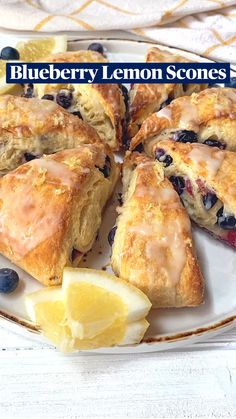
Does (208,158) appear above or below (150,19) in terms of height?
below

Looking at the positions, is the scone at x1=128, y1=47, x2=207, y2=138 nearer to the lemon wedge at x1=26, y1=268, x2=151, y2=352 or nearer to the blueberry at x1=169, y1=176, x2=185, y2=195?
the blueberry at x1=169, y1=176, x2=185, y2=195

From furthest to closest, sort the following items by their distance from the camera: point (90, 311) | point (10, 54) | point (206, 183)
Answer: point (10, 54), point (206, 183), point (90, 311)

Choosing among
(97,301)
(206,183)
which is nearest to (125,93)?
(206,183)

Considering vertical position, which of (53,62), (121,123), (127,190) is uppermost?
(53,62)

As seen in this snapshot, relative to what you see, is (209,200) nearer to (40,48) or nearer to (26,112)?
(26,112)

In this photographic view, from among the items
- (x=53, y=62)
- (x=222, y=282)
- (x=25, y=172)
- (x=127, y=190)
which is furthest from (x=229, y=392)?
(x=53, y=62)

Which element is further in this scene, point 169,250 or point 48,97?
point 48,97

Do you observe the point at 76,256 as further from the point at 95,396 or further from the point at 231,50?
the point at 231,50
